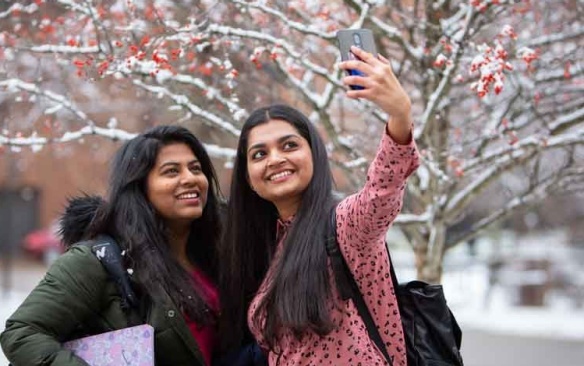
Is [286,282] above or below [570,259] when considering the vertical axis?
above

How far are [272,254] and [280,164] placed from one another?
0.40 m

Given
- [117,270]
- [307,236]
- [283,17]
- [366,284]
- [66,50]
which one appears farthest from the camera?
[66,50]

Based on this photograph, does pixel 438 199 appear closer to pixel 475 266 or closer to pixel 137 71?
pixel 137 71

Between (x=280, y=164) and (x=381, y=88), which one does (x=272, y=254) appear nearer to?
(x=280, y=164)

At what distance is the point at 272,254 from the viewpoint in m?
2.78

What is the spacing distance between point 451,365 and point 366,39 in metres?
1.11

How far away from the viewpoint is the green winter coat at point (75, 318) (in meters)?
2.44

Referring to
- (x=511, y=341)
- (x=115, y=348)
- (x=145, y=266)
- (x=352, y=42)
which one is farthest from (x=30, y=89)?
(x=511, y=341)

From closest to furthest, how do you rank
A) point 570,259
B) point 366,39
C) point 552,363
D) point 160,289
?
point 366,39 → point 160,289 → point 552,363 → point 570,259

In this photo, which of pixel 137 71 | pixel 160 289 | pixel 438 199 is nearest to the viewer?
pixel 160 289

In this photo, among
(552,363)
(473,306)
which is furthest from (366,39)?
(473,306)

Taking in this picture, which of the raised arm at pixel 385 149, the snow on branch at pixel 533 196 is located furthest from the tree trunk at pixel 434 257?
the raised arm at pixel 385 149

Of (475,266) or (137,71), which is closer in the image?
(137,71)

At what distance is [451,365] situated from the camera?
249cm
